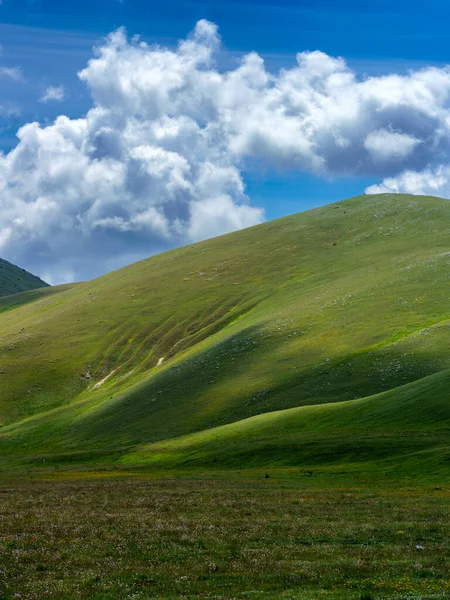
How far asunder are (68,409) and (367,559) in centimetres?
14018

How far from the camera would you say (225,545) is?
2764 centimetres

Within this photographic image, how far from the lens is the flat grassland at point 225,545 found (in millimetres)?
20656

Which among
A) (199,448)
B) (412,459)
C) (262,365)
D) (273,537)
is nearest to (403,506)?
(273,537)

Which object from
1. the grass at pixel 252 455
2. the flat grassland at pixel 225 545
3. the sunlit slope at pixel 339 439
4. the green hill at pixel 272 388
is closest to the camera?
the flat grassland at pixel 225 545

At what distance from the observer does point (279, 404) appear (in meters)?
115

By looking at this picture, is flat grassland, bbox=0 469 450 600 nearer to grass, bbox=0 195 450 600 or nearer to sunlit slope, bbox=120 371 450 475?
grass, bbox=0 195 450 600

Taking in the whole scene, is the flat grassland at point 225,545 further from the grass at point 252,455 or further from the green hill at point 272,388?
the green hill at point 272,388

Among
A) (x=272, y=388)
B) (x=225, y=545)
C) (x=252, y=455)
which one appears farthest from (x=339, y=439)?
(x=225, y=545)

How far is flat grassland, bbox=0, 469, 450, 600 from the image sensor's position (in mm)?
20656

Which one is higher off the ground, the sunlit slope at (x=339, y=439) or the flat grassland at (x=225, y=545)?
the flat grassland at (x=225, y=545)

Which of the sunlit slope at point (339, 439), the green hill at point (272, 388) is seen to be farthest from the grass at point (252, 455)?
the green hill at point (272, 388)

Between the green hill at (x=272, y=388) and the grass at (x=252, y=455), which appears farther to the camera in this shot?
the green hill at (x=272, y=388)

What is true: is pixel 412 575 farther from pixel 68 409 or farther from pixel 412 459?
pixel 68 409

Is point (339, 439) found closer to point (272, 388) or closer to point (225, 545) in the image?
point (272, 388)
